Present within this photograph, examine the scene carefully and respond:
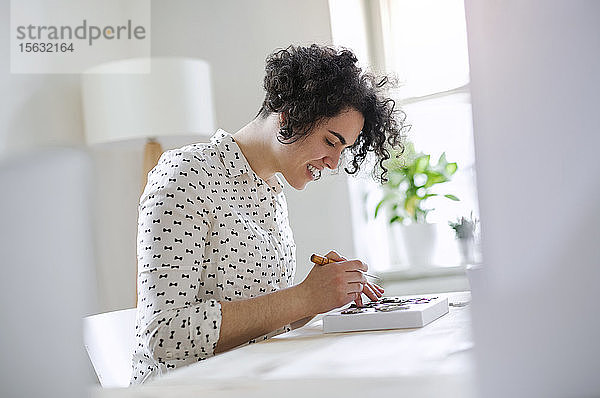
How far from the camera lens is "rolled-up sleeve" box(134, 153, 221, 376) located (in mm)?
1033

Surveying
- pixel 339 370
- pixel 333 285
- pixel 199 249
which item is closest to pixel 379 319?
pixel 333 285

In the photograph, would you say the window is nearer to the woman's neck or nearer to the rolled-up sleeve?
the woman's neck

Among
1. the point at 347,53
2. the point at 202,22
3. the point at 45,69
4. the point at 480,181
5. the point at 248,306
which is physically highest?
the point at 202,22

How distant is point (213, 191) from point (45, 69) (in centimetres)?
137

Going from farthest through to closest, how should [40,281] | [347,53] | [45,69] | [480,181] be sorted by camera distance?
[45,69] → [40,281] → [347,53] → [480,181]

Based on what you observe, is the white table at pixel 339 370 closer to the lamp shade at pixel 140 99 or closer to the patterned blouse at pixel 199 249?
the patterned blouse at pixel 199 249

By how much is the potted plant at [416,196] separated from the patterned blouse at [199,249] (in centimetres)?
107

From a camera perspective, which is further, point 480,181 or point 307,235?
point 307,235

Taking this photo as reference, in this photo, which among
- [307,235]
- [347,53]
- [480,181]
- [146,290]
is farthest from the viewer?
[307,235]

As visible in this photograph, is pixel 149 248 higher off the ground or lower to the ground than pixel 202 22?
lower

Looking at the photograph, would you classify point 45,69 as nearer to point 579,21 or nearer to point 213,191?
point 213,191

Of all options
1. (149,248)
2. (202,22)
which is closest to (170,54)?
(202,22)

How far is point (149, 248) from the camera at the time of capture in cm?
109

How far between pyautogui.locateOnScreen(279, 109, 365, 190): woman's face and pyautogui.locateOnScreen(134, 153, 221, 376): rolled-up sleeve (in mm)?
233
